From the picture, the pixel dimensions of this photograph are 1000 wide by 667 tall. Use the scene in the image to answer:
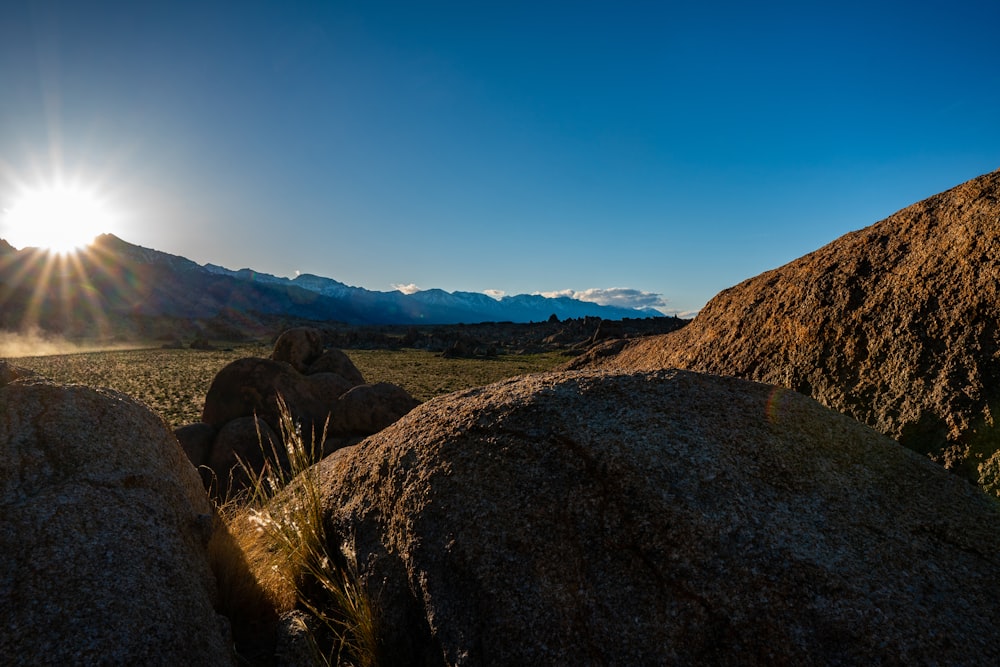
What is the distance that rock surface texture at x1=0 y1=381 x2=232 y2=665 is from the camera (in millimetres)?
2344

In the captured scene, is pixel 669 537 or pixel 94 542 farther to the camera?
pixel 94 542

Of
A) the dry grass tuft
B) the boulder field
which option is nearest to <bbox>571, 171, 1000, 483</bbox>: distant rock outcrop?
the boulder field

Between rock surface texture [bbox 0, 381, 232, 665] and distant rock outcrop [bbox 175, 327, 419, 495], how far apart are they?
673 centimetres

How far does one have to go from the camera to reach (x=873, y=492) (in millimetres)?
2762

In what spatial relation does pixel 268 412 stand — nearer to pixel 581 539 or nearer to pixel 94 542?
pixel 94 542

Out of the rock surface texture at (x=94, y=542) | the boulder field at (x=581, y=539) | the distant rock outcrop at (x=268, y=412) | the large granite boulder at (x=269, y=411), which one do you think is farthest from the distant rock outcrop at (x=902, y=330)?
the distant rock outcrop at (x=268, y=412)

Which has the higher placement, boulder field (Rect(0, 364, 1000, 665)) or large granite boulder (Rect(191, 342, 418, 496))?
boulder field (Rect(0, 364, 1000, 665))

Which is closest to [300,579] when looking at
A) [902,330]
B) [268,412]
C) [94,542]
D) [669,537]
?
[94,542]

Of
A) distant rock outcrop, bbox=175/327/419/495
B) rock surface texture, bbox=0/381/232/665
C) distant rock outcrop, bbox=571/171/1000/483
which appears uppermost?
distant rock outcrop, bbox=571/171/1000/483

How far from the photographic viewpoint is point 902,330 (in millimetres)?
3721

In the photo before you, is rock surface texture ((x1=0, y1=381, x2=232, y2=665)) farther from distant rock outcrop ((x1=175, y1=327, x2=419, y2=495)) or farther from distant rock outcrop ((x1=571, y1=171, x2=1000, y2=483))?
distant rock outcrop ((x1=175, y1=327, x2=419, y2=495))

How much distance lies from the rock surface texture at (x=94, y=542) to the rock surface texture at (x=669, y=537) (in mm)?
982

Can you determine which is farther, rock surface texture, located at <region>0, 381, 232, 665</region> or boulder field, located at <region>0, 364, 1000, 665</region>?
rock surface texture, located at <region>0, 381, 232, 665</region>

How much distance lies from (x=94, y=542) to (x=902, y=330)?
5191mm
